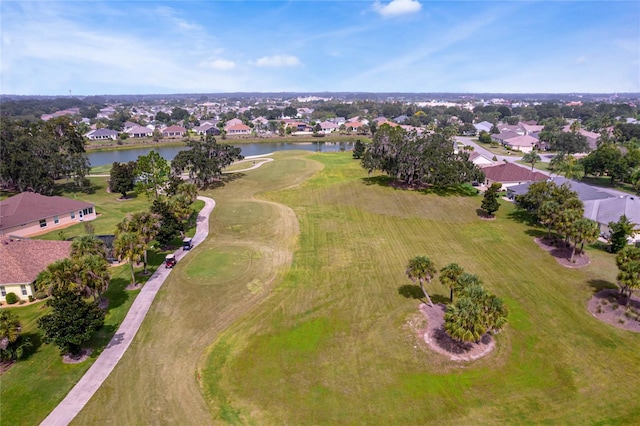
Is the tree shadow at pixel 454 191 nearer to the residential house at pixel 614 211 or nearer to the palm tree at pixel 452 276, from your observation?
the residential house at pixel 614 211

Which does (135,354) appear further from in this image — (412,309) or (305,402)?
(412,309)

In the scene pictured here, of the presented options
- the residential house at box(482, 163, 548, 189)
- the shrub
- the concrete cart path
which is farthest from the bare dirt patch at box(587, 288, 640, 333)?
the shrub

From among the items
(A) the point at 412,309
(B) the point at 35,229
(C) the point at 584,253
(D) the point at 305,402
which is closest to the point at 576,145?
(C) the point at 584,253

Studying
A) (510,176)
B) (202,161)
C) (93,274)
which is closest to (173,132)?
(202,161)

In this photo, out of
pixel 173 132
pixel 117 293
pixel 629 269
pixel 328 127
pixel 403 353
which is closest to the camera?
pixel 403 353

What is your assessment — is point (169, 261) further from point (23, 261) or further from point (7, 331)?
point (7, 331)

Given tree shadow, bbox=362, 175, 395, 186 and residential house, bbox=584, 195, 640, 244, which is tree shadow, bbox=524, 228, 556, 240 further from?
tree shadow, bbox=362, 175, 395, 186

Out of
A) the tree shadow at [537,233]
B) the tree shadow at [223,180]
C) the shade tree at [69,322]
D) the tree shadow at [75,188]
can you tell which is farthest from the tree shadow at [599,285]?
the tree shadow at [75,188]
